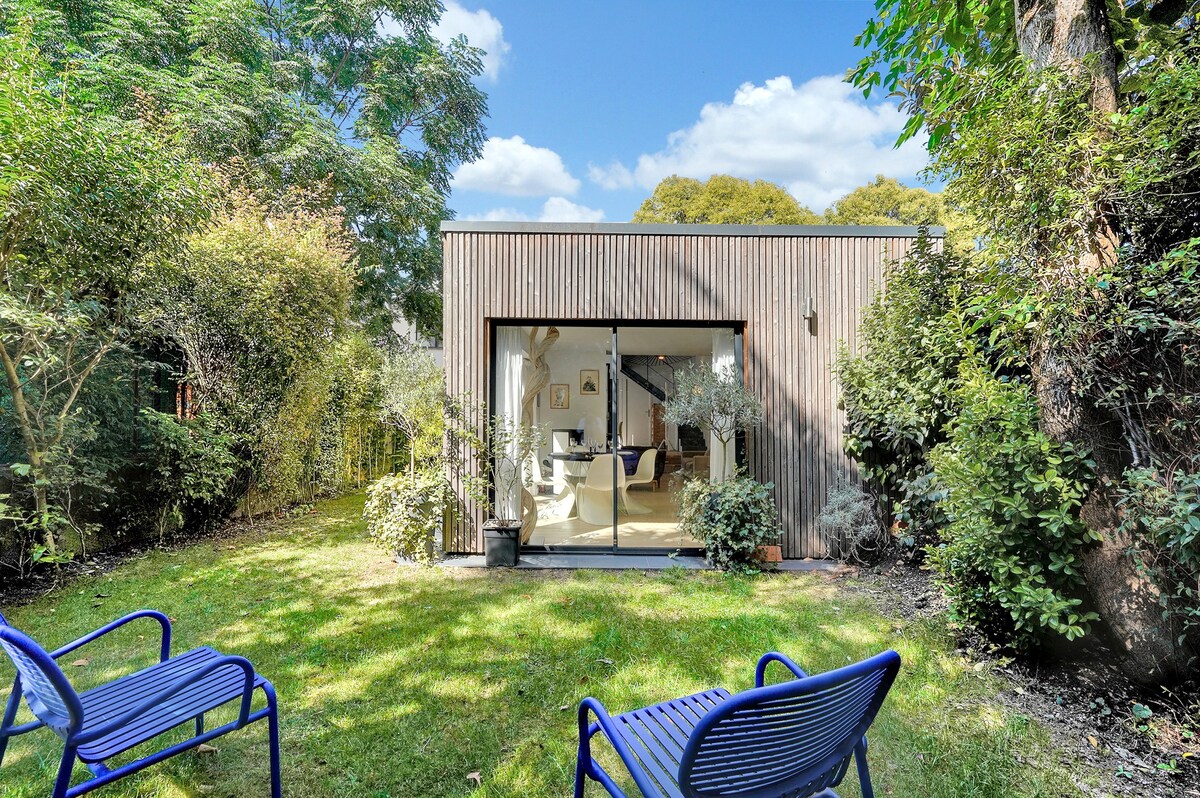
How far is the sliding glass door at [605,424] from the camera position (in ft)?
17.8

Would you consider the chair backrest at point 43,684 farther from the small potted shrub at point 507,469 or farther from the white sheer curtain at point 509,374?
the white sheer curtain at point 509,374

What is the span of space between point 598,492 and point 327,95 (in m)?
12.5

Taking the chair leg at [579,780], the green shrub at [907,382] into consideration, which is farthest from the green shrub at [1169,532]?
the chair leg at [579,780]

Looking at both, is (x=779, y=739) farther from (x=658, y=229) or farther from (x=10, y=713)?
(x=658, y=229)

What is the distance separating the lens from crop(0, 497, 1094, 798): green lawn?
2.05m

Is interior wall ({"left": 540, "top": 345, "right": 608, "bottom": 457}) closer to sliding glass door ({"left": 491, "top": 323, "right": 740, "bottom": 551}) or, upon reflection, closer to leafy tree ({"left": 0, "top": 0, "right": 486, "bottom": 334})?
sliding glass door ({"left": 491, "top": 323, "right": 740, "bottom": 551})

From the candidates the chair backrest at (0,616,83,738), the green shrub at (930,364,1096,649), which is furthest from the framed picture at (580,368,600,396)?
the chair backrest at (0,616,83,738)

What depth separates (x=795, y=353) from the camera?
5.22 metres

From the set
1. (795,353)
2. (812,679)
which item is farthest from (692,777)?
(795,353)

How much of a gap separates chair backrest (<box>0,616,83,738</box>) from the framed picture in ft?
19.8

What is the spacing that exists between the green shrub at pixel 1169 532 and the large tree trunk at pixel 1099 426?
85mm

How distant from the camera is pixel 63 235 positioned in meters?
3.66

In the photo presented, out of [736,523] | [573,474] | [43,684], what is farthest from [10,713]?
[573,474]

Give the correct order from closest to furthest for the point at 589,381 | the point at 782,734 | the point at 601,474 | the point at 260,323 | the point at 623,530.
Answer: the point at 782,734, the point at 260,323, the point at 623,530, the point at 601,474, the point at 589,381
